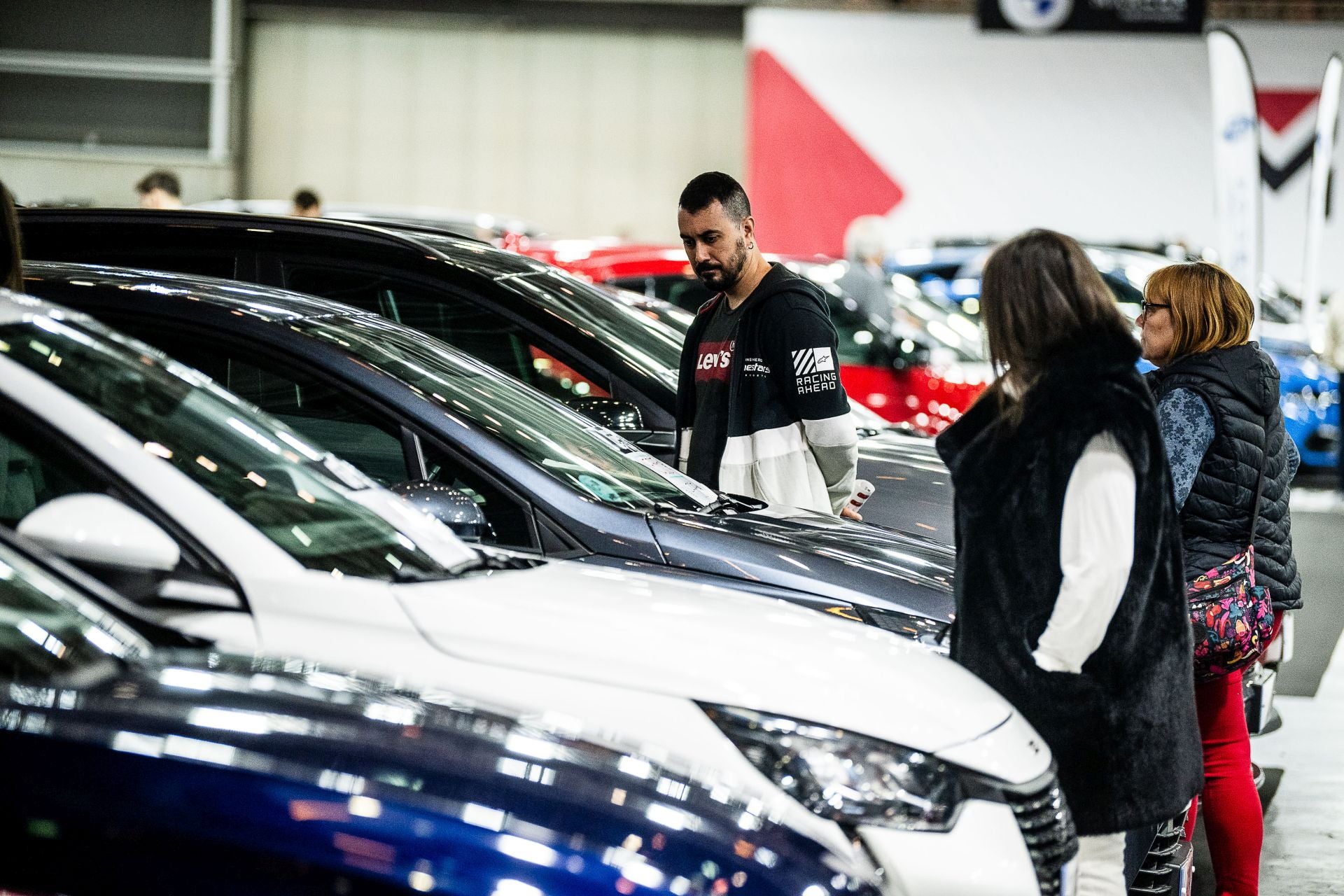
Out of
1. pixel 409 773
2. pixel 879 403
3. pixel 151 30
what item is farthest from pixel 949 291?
pixel 151 30

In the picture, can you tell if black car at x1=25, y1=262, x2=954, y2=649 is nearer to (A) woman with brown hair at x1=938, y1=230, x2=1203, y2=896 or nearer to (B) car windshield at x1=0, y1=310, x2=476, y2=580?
(B) car windshield at x1=0, y1=310, x2=476, y2=580

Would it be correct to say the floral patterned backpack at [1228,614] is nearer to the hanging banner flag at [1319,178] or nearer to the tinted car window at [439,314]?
the tinted car window at [439,314]

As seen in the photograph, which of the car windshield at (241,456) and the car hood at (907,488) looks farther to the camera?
the car hood at (907,488)

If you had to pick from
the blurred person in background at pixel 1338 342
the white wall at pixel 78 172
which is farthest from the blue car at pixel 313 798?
the white wall at pixel 78 172

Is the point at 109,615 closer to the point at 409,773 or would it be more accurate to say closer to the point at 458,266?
the point at 409,773

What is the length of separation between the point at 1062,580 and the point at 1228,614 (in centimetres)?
118

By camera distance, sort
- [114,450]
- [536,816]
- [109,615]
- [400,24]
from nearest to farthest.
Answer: [536,816]
[109,615]
[114,450]
[400,24]

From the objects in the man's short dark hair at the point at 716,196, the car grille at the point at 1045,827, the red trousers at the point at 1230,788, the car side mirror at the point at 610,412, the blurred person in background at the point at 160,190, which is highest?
the man's short dark hair at the point at 716,196

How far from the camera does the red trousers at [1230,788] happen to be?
4.19m

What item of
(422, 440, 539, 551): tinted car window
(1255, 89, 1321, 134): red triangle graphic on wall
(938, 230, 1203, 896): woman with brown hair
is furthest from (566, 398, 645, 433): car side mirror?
(1255, 89, 1321, 134): red triangle graphic on wall

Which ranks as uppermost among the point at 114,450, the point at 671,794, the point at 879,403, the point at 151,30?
the point at 151,30

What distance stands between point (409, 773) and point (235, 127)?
898 inches

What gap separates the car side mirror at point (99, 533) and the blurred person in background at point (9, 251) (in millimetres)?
1585

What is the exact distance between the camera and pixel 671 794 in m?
2.16
